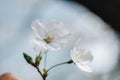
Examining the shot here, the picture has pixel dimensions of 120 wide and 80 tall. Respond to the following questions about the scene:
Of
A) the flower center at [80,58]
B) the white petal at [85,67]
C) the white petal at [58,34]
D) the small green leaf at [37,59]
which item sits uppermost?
the white petal at [58,34]

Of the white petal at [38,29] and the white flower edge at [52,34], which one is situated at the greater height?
the white petal at [38,29]

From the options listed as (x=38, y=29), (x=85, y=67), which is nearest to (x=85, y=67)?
(x=85, y=67)

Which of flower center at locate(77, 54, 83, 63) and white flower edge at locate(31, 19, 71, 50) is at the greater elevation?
white flower edge at locate(31, 19, 71, 50)

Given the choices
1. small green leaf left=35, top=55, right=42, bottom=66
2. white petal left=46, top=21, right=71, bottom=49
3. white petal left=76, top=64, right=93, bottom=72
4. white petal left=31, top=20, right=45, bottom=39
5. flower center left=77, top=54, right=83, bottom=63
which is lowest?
white petal left=76, top=64, right=93, bottom=72

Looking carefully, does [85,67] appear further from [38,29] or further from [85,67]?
[38,29]

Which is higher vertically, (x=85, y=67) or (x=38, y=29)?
(x=38, y=29)
